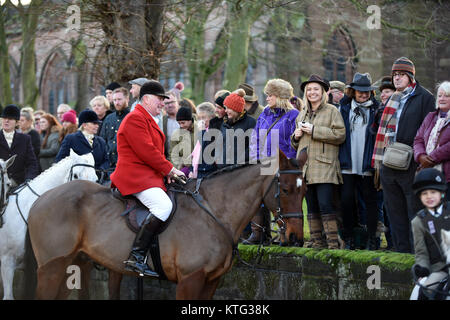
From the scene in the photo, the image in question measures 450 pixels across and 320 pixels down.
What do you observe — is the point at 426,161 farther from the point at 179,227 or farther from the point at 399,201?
the point at 179,227

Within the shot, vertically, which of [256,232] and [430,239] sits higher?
[430,239]

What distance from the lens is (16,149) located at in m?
11.7

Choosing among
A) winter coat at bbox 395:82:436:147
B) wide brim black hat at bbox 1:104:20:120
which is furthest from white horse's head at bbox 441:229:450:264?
wide brim black hat at bbox 1:104:20:120

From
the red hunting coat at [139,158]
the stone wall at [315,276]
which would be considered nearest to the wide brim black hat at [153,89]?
the red hunting coat at [139,158]

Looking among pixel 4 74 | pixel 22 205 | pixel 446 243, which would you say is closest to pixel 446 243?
pixel 446 243

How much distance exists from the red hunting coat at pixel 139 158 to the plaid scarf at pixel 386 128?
275 centimetres

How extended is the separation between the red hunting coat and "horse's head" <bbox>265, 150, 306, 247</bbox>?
1.23 metres

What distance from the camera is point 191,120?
1077 cm

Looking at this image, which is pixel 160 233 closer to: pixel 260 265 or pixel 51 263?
pixel 51 263

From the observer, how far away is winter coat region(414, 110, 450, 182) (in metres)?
7.70

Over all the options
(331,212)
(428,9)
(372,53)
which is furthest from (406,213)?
(372,53)

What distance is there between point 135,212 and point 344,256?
8.72 feet
